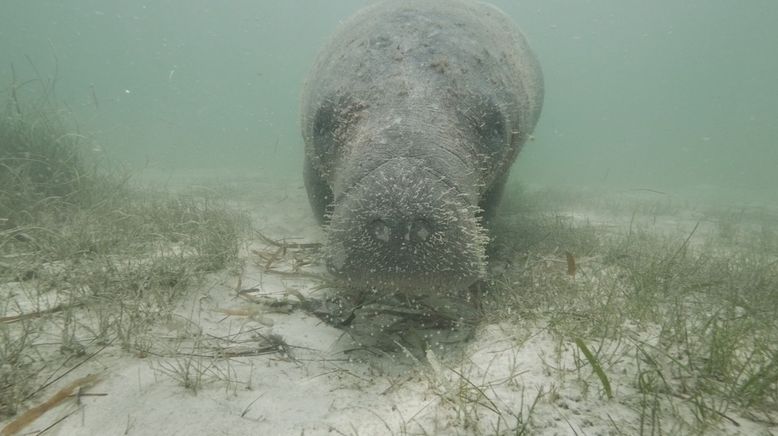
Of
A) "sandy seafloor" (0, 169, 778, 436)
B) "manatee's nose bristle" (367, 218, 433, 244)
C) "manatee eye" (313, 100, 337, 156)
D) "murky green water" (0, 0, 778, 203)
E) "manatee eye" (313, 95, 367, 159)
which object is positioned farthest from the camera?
"murky green water" (0, 0, 778, 203)

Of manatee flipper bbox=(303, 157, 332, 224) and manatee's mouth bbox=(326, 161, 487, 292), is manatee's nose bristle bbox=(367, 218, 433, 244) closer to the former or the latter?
manatee's mouth bbox=(326, 161, 487, 292)

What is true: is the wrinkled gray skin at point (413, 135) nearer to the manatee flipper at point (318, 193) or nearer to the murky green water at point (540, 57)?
the manatee flipper at point (318, 193)

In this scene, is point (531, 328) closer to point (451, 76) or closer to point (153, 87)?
point (451, 76)

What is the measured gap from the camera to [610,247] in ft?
15.6

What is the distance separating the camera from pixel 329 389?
2.32 metres

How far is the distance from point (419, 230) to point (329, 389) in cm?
98

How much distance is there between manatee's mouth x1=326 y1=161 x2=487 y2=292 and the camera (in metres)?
2.41

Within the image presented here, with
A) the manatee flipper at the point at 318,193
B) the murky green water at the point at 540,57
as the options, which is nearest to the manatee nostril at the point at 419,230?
the manatee flipper at the point at 318,193

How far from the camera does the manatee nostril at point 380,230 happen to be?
7.93 feet

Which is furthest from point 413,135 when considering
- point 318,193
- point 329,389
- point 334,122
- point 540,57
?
point 540,57

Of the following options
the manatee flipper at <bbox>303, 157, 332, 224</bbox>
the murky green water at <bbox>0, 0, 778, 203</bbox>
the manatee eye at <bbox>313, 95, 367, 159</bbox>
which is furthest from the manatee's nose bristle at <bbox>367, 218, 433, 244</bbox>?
the murky green water at <bbox>0, 0, 778, 203</bbox>

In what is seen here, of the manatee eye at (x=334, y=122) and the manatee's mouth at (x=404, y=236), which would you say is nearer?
the manatee's mouth at (x=404, y=236)

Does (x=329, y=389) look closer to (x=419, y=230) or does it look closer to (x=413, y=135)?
(x=419, y=230)

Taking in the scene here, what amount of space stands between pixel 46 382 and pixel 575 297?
317cm
